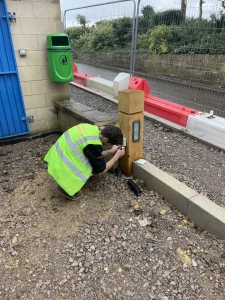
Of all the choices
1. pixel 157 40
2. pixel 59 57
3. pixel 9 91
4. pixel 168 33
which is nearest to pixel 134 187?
pixel 59 57

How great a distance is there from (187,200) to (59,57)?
10.1ft

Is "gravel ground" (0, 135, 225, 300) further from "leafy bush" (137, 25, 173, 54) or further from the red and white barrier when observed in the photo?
"leafy bush" (137, 25, 173, 54)

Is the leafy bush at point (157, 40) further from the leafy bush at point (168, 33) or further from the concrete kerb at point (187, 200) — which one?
the concrete kerb at point (187, 200)

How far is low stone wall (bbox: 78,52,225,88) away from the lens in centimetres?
491

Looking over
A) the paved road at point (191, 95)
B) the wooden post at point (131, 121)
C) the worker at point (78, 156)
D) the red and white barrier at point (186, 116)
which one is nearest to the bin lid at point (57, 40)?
the wooden post at point (131, 121)

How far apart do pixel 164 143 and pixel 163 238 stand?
77.1 inches

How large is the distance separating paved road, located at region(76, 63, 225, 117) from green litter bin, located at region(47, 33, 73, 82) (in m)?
2.56

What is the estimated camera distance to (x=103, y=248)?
2.27 metres

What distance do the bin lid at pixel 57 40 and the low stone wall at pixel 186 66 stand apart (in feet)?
8.18

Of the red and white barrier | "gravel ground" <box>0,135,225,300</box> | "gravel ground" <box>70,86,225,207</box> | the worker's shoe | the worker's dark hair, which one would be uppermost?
the worker's dark hair

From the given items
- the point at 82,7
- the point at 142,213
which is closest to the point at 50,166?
the point at 142,213

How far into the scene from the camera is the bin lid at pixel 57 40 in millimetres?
3896

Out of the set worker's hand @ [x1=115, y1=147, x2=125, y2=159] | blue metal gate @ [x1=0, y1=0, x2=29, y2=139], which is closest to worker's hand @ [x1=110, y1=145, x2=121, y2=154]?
worker's hand @ [x1=115, y1=147, x2=125, y2=159]

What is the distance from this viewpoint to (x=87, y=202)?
9.20ft
